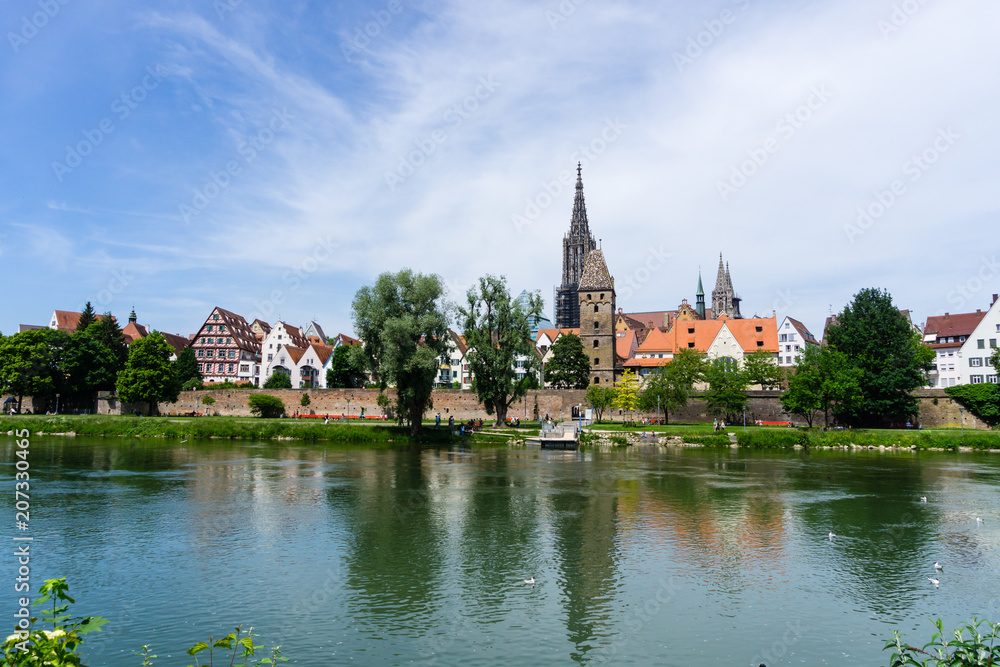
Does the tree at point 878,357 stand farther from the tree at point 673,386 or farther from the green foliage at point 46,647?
the green foliage at point 46,647

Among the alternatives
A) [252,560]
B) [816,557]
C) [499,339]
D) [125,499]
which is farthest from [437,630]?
[499,339]

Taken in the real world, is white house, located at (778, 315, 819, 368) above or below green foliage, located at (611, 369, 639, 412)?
above

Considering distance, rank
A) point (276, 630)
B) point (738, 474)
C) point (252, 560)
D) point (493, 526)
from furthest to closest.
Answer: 1. point (738, 474)
2. point (493, 526)
3. point (252, 560)
4. point (276, 630)

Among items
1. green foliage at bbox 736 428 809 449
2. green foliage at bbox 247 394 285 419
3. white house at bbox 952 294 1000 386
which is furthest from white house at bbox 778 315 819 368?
green foliage at bbox 247 394 285 419

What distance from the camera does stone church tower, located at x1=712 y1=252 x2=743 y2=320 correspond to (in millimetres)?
160125

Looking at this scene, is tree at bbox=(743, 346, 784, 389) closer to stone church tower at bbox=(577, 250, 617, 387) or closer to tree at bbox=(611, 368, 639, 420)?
tree at bbox=(611, 368, 639, 420)

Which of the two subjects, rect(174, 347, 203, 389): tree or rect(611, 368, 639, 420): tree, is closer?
rect(611, 368, 639, 420): tree

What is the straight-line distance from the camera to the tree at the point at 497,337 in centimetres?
5738

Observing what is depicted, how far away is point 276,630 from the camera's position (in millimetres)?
12242

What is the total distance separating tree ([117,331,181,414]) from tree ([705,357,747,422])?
58.3m

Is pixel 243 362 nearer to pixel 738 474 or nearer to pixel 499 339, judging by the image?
pixel 499 339

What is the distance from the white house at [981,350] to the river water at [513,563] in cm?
5318

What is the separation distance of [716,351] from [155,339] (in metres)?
69.3

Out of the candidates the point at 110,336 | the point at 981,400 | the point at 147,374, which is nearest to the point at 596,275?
the point at 981,400
